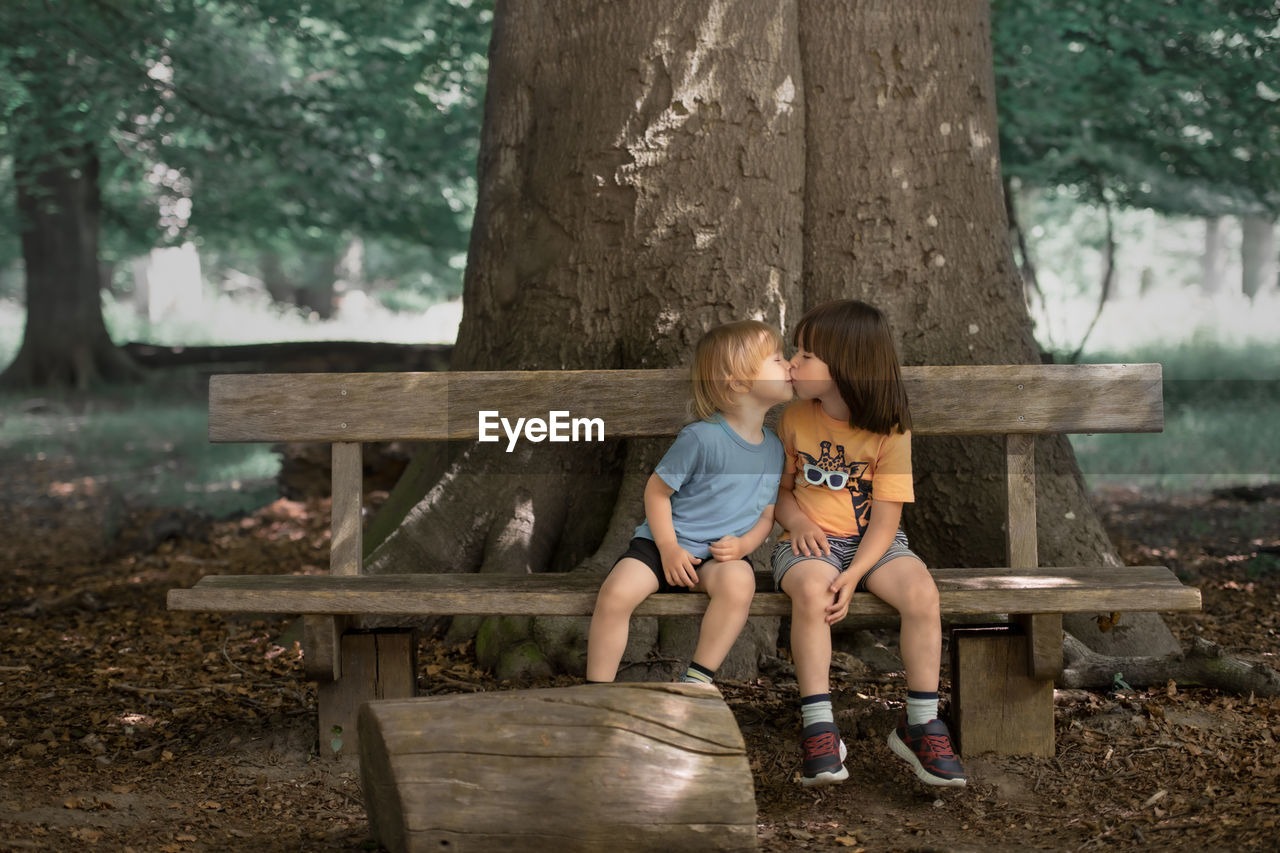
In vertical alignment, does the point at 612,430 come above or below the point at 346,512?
above

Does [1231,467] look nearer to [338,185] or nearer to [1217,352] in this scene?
[1217,352]

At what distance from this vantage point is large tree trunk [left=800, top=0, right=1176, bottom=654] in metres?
4.99

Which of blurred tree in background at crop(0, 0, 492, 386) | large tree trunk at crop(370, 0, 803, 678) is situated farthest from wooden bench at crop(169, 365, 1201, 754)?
blurred tree in background at crop(0, 0, 492, 386)

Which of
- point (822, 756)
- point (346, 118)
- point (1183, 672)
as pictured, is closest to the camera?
point (822, 756)

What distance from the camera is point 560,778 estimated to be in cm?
288

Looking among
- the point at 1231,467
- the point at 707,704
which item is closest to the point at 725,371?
the point at 707,704

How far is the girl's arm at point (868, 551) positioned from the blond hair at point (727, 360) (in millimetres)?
562

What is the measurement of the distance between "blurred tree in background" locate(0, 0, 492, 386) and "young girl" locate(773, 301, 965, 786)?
916 cm

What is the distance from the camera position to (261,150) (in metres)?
13.6

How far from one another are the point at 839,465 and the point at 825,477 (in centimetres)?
6

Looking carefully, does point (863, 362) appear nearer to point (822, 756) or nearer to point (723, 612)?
point (723, 612)

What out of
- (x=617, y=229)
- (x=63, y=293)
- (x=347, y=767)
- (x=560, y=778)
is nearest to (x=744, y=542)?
(x=560, y=778)

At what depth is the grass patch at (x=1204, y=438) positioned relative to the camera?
1016 cm

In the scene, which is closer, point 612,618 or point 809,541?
point 612,618
